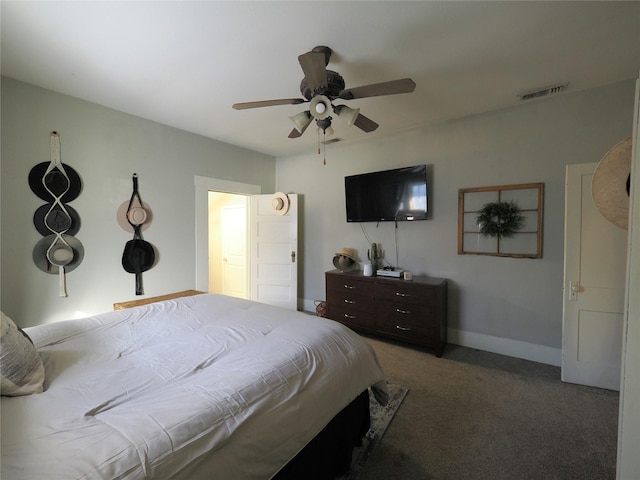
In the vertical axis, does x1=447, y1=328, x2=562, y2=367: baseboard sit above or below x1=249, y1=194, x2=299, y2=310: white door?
below

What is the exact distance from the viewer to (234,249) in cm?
519

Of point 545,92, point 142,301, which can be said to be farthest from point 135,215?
point 545,92

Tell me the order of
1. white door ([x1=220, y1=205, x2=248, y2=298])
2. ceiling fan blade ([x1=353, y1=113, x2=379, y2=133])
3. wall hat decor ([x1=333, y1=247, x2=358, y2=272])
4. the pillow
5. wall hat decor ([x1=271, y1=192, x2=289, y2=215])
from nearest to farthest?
the pillow < ceiling fan blade ([x1=353, y1=113, x2=379, y2=133]) < wall hat decor ([x1=333, y1=247, x2=358, y2=272]) < wall hat decor ([x1=271, y1=192, x2=289, y2=215]) < white door ([x1=220, y1=205, x2=248, y2=298])

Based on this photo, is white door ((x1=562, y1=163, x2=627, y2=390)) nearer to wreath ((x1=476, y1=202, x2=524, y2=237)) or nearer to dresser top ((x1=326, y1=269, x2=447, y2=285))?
wreath ((x1=476, y1=202, x2=524, y2=237))

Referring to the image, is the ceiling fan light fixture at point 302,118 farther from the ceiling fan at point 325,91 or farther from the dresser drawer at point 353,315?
the dresser drawer at point 353,315

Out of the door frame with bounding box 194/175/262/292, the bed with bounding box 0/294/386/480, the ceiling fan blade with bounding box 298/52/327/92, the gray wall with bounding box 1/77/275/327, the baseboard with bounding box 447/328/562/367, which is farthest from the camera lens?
the door frame with bounding box 194/175/262/292

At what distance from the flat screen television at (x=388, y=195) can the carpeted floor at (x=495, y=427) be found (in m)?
1.73

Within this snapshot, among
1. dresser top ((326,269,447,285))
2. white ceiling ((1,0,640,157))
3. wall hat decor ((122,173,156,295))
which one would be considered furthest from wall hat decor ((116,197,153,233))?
dresser top ((326,269,447,285))

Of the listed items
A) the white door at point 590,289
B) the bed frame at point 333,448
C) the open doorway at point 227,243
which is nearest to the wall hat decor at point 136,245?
the open doorway at point 227,243

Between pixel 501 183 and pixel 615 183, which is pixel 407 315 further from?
pixel 615 183

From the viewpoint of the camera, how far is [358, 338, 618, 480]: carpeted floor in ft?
5.01

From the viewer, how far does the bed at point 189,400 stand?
2.44 feet

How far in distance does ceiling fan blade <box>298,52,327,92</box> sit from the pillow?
5.96ft

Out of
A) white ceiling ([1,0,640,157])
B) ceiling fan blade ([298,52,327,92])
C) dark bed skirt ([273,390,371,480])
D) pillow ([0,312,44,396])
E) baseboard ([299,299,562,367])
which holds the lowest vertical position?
baseboard ([299,299,562,367])
